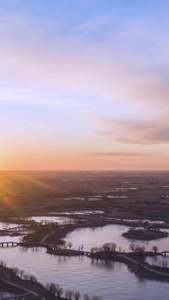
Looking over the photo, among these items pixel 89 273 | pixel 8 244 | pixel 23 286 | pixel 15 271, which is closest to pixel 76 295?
pixel 23 286

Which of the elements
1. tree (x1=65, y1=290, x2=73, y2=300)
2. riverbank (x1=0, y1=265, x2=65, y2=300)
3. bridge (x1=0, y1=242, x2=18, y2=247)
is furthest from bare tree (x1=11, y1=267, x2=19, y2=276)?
bridge (x1=0, y1=242, x2=18, y2=247)

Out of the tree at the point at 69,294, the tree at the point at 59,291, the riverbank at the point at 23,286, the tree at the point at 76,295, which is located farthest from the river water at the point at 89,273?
the riverbank at the point at 23,286

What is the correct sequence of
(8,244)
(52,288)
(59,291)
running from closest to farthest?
(59,291), (52,288), (8,244)

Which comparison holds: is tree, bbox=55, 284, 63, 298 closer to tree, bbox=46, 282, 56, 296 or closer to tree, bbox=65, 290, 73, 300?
tree, bbox=46, 282, 56, 296

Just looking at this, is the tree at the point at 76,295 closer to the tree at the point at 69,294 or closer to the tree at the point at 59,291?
the tree at the point at 69,294

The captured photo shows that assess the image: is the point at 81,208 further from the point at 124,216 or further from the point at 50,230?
the point at 50,230

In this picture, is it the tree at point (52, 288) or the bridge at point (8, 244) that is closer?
the tree at point (52, 288)

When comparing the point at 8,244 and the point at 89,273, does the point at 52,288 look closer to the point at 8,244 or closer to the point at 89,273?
the point at 89,273

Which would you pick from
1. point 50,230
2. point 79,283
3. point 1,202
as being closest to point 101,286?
point 79,283
